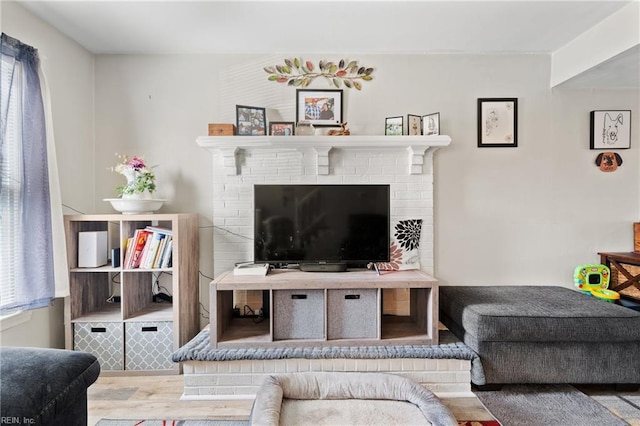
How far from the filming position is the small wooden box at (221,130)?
244cm

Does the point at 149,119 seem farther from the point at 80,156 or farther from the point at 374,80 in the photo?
the point at 374,80

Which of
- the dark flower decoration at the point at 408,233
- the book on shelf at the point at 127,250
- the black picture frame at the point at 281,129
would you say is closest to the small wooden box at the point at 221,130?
the black picture frame at the point at 281,129

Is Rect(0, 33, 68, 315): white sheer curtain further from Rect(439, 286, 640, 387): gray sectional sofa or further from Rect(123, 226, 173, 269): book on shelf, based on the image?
Rect(439, 286, 640, 387): gray sectional sofa

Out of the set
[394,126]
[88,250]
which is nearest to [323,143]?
[394,126]

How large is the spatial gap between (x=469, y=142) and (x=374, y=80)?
34.6 inches

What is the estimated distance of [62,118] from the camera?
233 cm

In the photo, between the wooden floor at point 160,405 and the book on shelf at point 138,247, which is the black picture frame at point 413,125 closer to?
the wooden floor at point 160,405

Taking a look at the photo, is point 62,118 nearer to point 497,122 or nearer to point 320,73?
point 320,73

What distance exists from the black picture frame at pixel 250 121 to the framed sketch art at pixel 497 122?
5.45ft

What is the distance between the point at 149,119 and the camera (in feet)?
8.60

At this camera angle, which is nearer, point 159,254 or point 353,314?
point 353,314

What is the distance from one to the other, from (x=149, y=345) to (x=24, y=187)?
1.18 m

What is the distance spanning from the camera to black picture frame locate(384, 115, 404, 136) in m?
2.52

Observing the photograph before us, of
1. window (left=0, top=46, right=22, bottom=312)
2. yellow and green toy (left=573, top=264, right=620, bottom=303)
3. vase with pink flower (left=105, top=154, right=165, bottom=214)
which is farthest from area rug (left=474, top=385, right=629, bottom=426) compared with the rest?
window (left=0, top=46, right=22, bottom=312)
